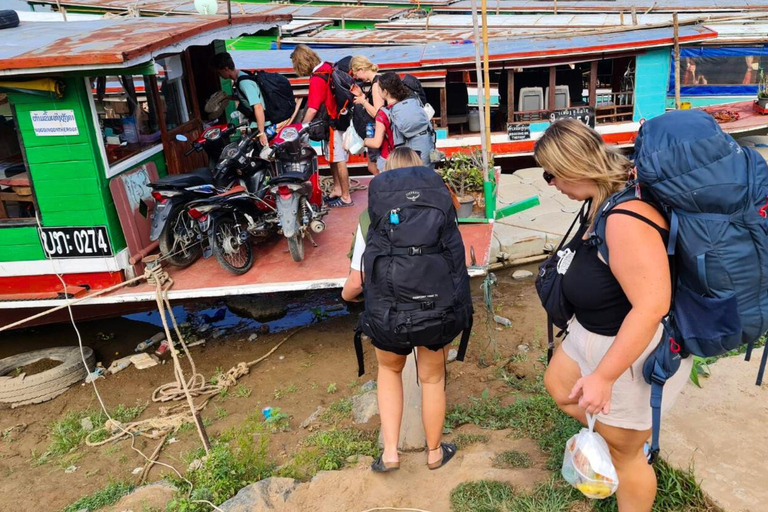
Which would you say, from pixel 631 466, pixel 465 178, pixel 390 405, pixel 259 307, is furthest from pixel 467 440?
pixel 259 307

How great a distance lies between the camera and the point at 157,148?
6.33 meters

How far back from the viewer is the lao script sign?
5133 millimetres

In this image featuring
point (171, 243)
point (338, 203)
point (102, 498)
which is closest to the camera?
point (102, 498)

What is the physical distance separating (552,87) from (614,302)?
10340 mm

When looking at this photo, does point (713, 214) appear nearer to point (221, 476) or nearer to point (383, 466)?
point (383, 466)

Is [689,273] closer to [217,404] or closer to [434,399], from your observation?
[434,399]

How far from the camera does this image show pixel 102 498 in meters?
4.02

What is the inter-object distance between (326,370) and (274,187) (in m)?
1.72

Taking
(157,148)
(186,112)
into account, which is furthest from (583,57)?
(157,148)

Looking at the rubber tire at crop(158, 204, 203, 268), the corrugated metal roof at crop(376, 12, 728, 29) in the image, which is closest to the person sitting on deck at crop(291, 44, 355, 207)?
the rubber tire at crop(158, 204, 203, 268)

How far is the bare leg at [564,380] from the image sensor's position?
8.87ft

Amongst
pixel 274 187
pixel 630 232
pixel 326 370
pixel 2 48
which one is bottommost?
pixel 326 370

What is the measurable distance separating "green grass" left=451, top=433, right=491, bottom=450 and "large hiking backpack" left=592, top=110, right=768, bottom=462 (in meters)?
1.82

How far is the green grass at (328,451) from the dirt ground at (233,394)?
20 cm
